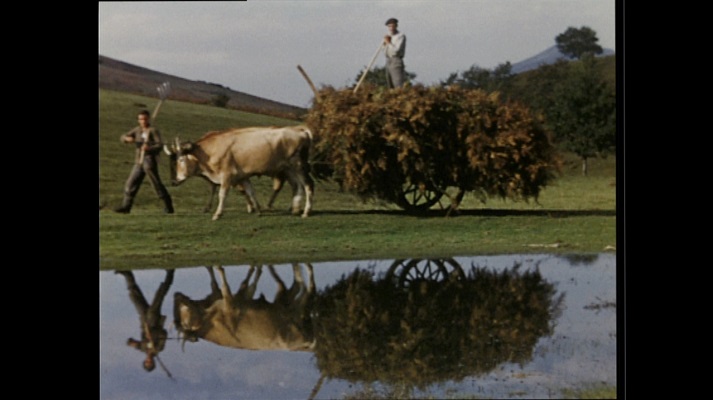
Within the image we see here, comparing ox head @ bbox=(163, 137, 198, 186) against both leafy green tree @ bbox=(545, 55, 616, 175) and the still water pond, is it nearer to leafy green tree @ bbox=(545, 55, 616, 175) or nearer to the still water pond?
the still water pond

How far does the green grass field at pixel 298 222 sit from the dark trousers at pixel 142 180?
0.03m

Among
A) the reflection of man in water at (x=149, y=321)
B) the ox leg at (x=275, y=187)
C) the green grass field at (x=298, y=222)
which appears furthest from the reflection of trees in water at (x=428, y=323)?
the reflection of man in water at (x=149, y=321)

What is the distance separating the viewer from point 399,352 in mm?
6371

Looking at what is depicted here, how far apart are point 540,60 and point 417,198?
3.62ft

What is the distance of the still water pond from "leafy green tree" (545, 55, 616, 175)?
2.33ft

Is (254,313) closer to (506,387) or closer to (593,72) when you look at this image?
(506,387)

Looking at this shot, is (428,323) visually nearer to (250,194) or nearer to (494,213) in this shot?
(494,213)

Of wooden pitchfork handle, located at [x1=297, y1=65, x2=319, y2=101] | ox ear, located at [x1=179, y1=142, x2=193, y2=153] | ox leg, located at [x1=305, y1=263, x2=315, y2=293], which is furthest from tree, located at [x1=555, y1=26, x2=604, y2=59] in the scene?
ox ear, located at [x1=179, y1=142, x2=193, y2=153]

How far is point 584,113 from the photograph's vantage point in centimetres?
653

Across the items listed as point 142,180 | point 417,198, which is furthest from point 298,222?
point 142,180

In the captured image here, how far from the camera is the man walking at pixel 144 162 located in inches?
250

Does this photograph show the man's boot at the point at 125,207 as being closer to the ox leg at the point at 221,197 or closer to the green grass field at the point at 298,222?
the green grass field at the point at 298,222
